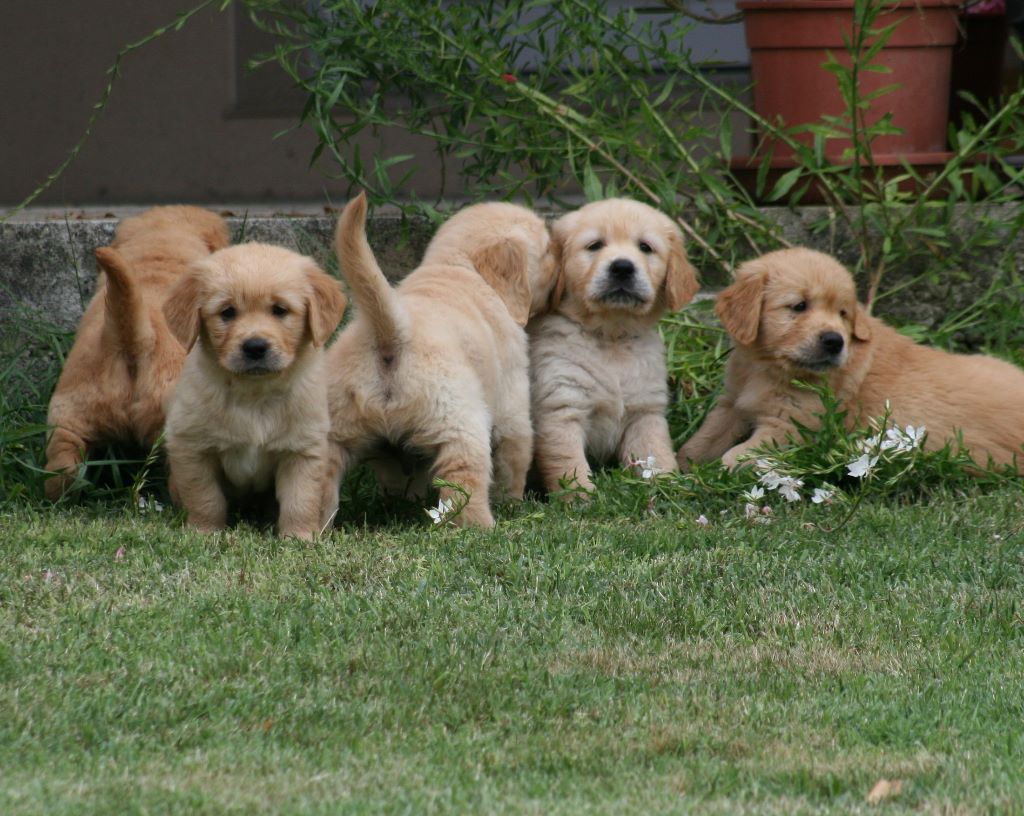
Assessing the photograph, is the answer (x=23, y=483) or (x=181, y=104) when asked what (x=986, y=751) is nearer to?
(x=23, y=483)

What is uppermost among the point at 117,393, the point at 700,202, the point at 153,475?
the point at 700,202

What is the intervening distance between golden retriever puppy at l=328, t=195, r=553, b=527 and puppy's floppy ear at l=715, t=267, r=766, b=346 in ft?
2.71

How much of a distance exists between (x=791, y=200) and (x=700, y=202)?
1.41 ft

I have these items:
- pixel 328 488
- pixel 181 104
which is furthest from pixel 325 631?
pixel 181 104

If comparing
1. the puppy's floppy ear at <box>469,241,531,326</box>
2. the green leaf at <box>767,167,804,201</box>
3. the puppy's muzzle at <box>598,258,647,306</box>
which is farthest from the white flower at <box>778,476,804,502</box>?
the green leaf at <box>767,167,804,201</box>

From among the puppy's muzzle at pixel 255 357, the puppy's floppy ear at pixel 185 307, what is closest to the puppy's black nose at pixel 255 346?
the puppy's muzzle at pixel 255 357

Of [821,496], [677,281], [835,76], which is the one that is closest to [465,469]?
[821,496]

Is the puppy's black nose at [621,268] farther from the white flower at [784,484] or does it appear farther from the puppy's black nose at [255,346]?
the puppy's black nose at [255,346]

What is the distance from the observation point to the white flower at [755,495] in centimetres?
484

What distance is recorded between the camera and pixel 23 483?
5008mm

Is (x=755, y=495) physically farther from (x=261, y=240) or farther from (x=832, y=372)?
(x=261, y=240)

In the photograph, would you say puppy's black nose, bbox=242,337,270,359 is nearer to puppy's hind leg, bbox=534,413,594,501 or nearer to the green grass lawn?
the green grass lawn

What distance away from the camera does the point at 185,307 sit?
4.43 m

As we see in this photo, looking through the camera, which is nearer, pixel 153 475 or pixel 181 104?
pixel 153 475
